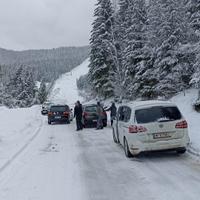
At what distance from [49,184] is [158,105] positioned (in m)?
4.86

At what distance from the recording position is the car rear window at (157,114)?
1231 centimetres

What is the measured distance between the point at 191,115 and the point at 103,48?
29289 mm

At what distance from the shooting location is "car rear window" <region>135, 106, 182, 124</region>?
12.3 meters

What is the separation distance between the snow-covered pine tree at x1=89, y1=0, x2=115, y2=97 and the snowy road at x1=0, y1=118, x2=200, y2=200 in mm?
37064

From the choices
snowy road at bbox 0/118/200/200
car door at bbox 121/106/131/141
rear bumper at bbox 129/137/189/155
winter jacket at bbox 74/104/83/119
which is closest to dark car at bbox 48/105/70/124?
winter jacket at bbox 74/104/83/119

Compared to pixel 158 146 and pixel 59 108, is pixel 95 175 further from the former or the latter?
pixel 59 108

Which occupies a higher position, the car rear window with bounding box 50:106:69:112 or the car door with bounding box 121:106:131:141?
the car rear window with bounding box 50:106:69:112

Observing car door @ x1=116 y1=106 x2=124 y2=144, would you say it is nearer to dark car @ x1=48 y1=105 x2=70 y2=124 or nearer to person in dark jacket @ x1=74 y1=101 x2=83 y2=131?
person in dark jacket @ x1=74 y1=101 x2=83 y2=131

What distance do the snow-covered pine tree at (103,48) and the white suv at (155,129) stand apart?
3688cm

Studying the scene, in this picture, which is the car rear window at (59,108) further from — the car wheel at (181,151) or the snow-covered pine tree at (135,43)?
the car wheel at (181,151)

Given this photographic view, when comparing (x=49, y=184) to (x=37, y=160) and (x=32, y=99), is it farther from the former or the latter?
(x=32, y=99)

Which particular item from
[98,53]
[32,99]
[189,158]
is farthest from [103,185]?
[32,99]

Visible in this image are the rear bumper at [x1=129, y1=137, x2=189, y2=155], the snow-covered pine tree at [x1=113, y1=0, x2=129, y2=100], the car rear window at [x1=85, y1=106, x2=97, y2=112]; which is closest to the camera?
the rear bumper at [x1=129, y1=137, x2=189, y2=155]

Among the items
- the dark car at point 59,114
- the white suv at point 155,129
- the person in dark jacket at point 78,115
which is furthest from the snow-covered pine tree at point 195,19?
the dark car at point 59,114
